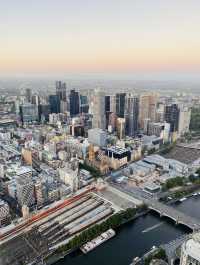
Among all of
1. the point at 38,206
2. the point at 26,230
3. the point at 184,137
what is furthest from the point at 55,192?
the point at 184,137

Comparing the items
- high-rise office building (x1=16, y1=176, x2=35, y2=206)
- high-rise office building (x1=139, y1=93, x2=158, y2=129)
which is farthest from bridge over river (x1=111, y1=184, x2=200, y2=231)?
high-rise office building (x1=139, y1=93, x2=158, y2=129)

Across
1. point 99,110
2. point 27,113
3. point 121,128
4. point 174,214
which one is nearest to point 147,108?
point 121,128

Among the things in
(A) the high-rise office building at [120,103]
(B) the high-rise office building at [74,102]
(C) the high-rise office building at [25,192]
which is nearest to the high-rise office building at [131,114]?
(A) the high-rise office building at [120,103]

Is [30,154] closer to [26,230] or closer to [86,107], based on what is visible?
[26,230]

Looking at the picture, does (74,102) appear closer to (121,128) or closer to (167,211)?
(121,128)

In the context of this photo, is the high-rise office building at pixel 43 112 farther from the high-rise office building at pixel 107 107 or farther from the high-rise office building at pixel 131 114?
the high-rise office building at pixel 131 114
